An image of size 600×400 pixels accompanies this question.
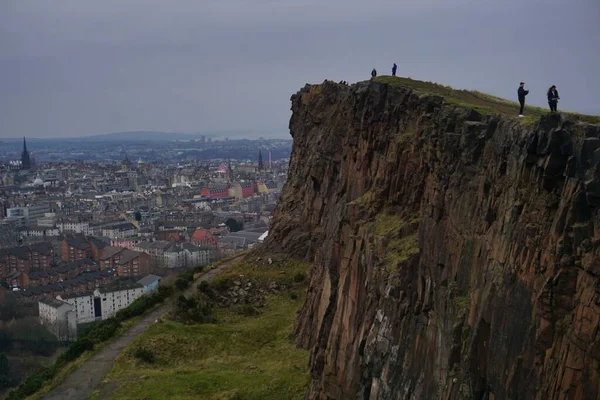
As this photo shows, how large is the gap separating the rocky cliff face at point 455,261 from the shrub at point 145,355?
306 inches

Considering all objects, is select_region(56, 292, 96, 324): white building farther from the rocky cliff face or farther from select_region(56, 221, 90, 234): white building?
select_region(56, 221, 90, 234): white building

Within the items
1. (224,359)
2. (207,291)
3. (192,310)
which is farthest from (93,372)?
(207,291)

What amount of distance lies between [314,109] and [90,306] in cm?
5346

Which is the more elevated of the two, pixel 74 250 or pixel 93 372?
pixel 93 372

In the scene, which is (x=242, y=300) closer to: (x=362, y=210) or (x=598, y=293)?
(x=362, y=210)

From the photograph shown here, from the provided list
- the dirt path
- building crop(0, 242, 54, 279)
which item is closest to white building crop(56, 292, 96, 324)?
building crop(0, 242, 54, 279)

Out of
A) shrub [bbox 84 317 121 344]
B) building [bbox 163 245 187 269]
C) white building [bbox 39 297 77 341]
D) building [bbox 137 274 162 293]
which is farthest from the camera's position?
building [bbox 163 245 187 269]

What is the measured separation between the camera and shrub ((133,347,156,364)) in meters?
39.2

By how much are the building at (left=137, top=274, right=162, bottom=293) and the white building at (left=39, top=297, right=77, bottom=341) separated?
37.3 ft

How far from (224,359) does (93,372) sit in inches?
267

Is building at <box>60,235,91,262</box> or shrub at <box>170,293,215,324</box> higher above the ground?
shrub at <box>170,293,215,324</box>

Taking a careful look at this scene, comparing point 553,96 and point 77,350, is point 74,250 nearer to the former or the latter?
point 77,350

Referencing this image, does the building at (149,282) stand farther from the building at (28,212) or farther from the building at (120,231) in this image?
the building at (28,212)

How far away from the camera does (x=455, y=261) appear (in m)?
21.6
